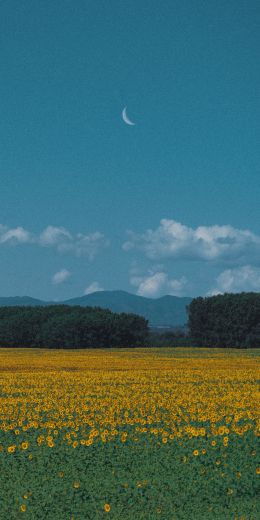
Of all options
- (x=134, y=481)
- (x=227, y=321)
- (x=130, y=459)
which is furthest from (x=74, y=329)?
(x=134, y=481)

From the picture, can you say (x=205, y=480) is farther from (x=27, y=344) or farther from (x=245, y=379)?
(x=27, y=344)

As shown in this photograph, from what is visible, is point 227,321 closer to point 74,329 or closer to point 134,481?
point 74,329

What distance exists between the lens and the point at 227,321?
70.3m

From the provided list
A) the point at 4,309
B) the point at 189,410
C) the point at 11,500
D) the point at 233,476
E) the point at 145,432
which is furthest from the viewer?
the point at 4,309

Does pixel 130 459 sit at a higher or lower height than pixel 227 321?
lower

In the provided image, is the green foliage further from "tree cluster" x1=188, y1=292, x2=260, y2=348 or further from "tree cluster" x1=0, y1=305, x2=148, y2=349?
"tree cluster" x1=188, y1=292, x2=260, y2=348

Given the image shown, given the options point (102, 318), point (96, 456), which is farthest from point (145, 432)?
point (102, 318)

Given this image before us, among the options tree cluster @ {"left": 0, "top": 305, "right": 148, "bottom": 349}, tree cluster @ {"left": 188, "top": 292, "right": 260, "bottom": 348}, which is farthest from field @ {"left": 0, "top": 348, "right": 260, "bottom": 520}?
tree cluster @ {"left": 188, "top": 292, "right": 260, "bottom": 348}

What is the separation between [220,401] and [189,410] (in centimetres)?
200

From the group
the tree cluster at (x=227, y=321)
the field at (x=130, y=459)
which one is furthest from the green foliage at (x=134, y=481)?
the tree cluster at (x=227, y=321)

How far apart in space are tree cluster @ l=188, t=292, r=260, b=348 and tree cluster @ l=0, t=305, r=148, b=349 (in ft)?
22.9

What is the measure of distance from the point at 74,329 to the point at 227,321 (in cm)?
1565

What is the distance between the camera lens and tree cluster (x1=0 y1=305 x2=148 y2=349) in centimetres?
6606

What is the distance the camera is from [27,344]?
228ft
